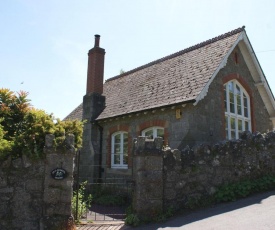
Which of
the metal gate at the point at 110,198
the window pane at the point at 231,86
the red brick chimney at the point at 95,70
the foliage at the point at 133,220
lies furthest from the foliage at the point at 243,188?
the red brick chimney at the point at 95,70

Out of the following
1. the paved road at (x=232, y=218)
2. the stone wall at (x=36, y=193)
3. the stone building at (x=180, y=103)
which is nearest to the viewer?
the paved road at (x=232, y=218)

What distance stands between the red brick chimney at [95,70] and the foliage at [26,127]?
21.7ft

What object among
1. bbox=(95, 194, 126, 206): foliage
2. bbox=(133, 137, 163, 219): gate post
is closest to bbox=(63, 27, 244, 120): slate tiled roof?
bbox=(133, 137, 163, 219): gate post

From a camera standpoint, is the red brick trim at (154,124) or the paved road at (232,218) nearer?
the paved road at (232,218)

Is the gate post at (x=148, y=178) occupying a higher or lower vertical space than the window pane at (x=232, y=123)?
lower

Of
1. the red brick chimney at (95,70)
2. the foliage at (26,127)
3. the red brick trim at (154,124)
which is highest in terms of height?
the red brick chimney at (95,70)

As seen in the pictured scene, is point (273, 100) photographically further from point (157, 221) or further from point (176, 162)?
point (157, 221)

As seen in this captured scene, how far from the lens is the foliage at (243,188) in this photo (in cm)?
806

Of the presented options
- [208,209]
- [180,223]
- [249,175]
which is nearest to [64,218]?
[180,223]

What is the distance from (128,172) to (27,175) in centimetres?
620

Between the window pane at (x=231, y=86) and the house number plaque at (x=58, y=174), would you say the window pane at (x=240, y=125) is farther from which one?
the house number plaque at (x=58, y=174)

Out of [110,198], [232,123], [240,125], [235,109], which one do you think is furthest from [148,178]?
[240,125]

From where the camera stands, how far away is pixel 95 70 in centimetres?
1566

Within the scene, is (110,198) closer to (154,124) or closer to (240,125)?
(154,124)
